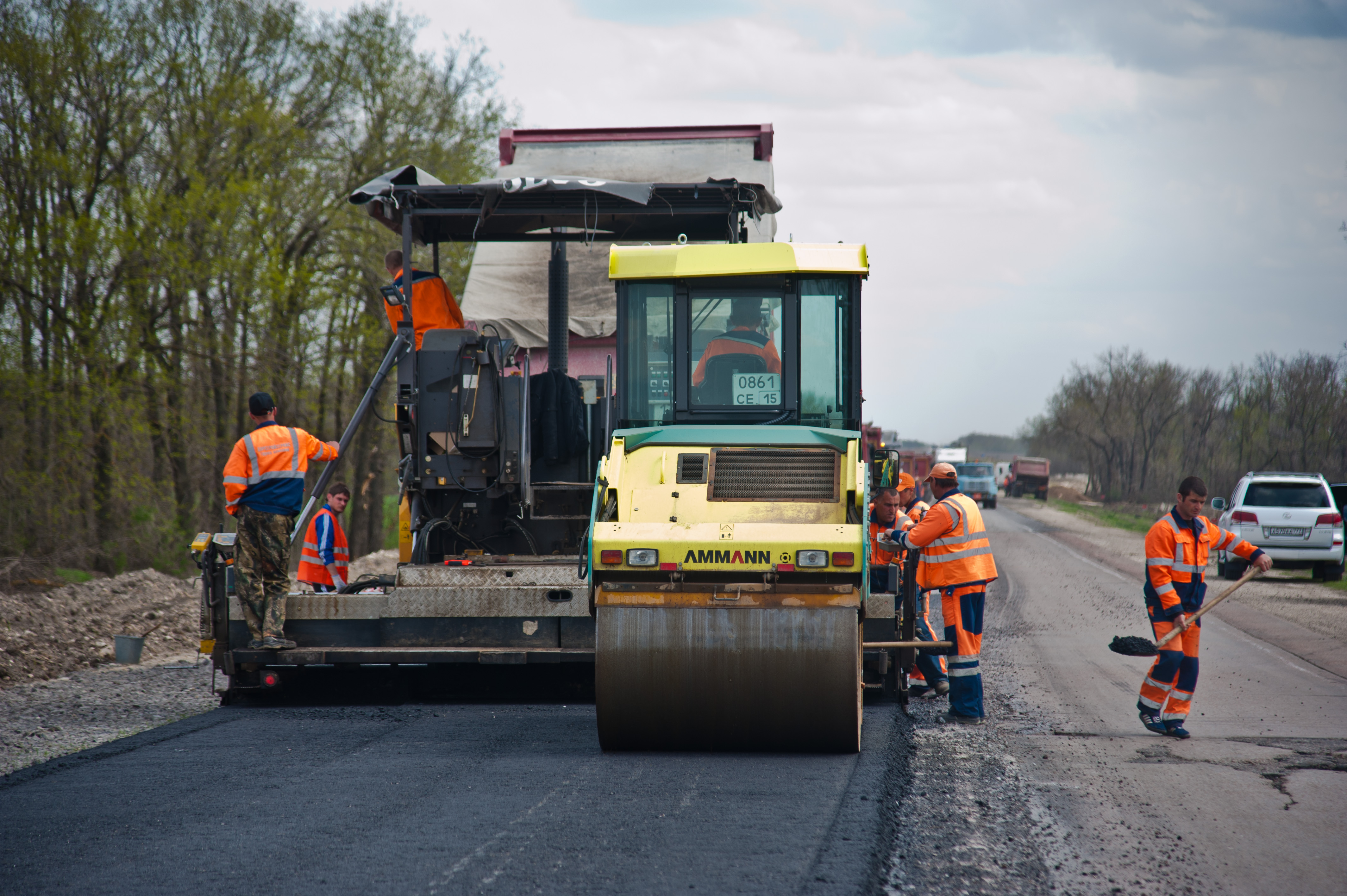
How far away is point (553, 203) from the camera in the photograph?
799 centimetres

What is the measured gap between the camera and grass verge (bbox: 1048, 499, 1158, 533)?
123 feet

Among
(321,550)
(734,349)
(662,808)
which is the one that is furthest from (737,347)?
(321,550)

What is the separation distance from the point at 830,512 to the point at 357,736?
9.68 feet

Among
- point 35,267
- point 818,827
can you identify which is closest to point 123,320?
point 35,267

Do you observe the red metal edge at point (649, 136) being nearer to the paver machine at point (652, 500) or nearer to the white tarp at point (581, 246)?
the white tarp at point (581, 246)

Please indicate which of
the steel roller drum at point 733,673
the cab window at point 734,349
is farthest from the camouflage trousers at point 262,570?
the cab window at point 734,349

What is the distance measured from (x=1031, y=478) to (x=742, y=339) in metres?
57.4

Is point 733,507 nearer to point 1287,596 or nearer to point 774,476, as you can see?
point 774,476

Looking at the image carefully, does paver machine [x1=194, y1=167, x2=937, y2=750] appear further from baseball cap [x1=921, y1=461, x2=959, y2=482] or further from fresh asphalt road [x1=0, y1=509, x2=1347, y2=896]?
baseball cap [x1=921, y1=461, x2=959, y2=482]

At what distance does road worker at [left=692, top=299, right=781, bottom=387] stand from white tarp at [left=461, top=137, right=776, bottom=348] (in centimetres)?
193

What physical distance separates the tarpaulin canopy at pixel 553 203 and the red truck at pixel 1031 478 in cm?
5375

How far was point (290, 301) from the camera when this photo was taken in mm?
19734

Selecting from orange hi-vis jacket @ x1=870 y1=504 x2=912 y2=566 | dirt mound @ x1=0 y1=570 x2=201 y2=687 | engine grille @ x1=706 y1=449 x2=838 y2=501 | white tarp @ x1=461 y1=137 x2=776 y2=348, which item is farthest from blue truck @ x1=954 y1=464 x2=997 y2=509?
engine grille @ x1=706 y1=449 x2=838 y2=501

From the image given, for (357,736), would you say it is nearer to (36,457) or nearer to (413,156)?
(36,457)
